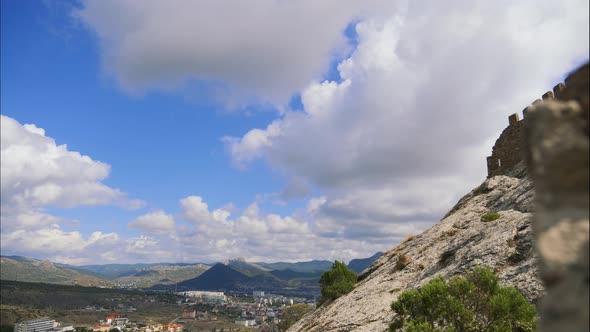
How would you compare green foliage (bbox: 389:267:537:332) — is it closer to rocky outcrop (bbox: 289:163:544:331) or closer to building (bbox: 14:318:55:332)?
rocky outcrop (bbox: 289:163:544:331)

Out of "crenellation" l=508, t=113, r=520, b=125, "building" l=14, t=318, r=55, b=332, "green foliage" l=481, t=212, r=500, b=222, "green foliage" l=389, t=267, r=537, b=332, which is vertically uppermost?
"crenellation" l=508, t=113, r=520, b=125

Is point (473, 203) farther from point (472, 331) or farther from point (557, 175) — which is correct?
point (557, 175)

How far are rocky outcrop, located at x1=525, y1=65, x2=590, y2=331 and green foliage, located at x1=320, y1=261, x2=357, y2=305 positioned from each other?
3524 centimetres

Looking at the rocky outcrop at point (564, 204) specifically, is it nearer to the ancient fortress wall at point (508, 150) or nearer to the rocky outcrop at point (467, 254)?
the rocky outcrop at point (467, 254)

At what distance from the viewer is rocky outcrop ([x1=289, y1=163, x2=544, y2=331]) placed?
20.5 m

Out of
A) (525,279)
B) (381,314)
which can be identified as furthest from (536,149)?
(381,314)

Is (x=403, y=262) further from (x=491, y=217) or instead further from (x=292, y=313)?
(x=292, y=313)

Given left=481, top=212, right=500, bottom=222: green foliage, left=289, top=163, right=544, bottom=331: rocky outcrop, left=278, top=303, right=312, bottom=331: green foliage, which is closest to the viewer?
left=289, top=163, right=544, bottom=331: rocky outcrop

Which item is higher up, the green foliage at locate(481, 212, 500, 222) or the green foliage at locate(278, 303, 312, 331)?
the green foliage at locate(481, 212, 500, 222)

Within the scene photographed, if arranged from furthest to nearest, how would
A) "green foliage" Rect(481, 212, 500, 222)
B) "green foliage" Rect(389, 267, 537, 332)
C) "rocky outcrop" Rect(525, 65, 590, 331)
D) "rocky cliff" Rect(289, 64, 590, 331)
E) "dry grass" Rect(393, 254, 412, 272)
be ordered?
"dry grass" Rect(393, 254, 412, 272), "green foliage" Rect(481, 212, 500, 222), "green foliage" Rect(389, 267, 537, 332), "rocky cliff" Rect(289, 64, 590, 331), "rocky outcrop" Rect(525, 65, 590, 331)

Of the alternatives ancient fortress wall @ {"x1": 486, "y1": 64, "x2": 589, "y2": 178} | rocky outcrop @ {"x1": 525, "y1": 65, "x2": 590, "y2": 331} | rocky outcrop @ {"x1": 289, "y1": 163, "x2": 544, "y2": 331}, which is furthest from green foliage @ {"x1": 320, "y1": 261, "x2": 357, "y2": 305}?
rocky outcrop @ {"x1": 525, "y1": 65, "x2": 590, "y2": 331}

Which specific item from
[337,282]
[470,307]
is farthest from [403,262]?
[470,307]

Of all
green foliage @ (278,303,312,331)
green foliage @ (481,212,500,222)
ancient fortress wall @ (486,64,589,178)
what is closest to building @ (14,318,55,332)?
green foliage @ (278,303,312,331)

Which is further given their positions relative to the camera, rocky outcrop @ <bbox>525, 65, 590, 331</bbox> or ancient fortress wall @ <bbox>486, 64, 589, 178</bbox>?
ancient fortress wall @ <bbox>486, 64, 589, 178</bbox>
